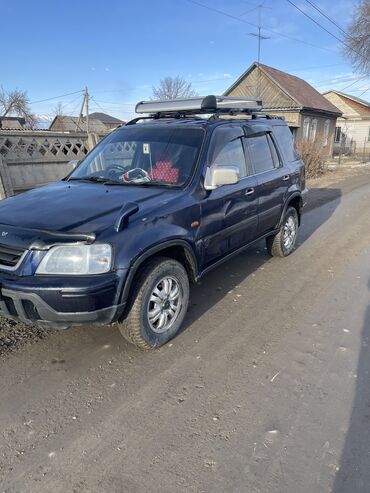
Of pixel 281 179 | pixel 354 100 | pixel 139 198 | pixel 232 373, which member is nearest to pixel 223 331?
pixel 232 373

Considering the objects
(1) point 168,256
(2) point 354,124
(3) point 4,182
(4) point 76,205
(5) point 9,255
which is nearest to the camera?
(5) point 9,255

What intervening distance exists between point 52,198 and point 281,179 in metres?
3.23

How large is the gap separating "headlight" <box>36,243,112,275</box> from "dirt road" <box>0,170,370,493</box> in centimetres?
93

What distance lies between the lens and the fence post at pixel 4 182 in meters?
8.09

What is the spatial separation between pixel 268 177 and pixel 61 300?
3.29 meters

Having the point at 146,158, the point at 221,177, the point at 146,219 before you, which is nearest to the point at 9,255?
the point at 146,219

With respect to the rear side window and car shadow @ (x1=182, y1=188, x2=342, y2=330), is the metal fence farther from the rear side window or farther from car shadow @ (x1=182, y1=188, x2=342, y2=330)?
the rear side window

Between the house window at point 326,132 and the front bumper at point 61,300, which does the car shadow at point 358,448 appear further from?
the house window at point 326,132

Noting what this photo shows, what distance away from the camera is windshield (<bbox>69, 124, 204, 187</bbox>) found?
3.81m

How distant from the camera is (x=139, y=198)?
333cm

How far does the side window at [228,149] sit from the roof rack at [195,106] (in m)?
0.46

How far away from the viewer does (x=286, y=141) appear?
228 inches

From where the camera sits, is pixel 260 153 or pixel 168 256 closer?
pixel 168 256

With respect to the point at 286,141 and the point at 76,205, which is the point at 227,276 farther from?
the point at 76,205
